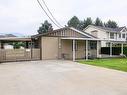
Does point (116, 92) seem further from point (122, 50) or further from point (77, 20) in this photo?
point (77, 20)

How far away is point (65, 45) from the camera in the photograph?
20.5m

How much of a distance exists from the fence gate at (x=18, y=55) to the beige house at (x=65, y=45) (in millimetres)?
823

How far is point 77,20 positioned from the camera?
190 feet

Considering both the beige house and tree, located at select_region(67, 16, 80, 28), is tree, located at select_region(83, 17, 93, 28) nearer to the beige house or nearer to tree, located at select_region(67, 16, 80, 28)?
tree, located at select_region(67, 16, 80, 28)

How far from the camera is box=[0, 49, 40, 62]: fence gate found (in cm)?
1756

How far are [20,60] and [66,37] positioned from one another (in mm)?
5837

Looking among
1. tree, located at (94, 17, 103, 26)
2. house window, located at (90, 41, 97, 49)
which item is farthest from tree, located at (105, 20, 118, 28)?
house window, located at (90, 41, 97, 49)

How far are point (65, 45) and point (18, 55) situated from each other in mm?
5636

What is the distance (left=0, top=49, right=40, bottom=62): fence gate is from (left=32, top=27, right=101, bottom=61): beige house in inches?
32.4

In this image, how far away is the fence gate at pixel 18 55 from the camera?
17.6m

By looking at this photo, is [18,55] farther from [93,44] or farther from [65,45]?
[93,44]

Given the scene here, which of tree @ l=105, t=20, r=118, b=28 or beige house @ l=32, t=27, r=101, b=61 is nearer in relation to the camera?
beige house @ l=32, t=27, r=101, b=61

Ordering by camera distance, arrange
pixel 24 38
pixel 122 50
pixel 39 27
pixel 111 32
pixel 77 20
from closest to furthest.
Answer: pixel 24 38 → pixel 122 50 → pixel 111 32 → pixel 39 27 → pixel 77 20

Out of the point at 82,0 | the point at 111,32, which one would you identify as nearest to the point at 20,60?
the point at 82,0
